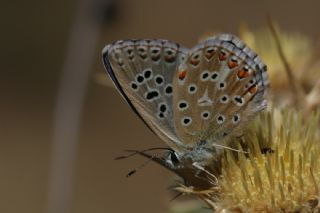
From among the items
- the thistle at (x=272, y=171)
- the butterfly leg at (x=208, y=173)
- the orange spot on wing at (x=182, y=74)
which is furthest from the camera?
the orange spot on wing at (x=182, y=74)

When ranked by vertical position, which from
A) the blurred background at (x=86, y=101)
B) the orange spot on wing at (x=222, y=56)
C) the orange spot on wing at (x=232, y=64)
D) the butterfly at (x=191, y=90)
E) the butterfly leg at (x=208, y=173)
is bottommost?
the blurred background at (x=86, y=101)

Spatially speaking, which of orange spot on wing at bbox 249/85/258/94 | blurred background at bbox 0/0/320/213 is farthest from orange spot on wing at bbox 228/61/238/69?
blurred background at bbox 0/0/320/213

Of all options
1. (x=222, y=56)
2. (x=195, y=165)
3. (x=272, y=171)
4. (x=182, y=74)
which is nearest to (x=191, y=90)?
(x=182, y=74)

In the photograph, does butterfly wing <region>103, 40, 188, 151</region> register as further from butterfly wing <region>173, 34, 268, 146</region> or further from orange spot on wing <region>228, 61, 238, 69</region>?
orange spot on wing <region>228, 61, 238, 69</region>

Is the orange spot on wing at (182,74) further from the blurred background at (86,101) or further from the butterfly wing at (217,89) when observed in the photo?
the blurred background at (86,101)

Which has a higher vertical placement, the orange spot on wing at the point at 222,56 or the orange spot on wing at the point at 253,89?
the orange spot on wing at the point at 222,56

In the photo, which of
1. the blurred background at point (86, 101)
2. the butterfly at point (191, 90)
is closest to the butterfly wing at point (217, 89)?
the butterfly at point (191, 90)

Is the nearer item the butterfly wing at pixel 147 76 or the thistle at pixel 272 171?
the thistle at pixel 272 171
